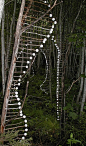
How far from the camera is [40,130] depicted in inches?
126

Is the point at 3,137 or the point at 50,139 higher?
the point at 3,137

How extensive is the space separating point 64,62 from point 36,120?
1.71 m

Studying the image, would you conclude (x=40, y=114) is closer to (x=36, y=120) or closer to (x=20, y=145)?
(x=36, y=120)

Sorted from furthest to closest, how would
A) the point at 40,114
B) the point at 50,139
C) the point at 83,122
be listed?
the point at 40,114 < the point at 83,122 < the point at 50,139

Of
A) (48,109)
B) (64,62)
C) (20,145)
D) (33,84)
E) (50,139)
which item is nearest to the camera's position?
(20,145)

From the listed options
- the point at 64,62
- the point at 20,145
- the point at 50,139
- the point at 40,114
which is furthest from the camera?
the point at 40,114

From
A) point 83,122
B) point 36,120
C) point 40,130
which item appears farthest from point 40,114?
point 83,122

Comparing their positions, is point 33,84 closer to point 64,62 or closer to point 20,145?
point 64,62

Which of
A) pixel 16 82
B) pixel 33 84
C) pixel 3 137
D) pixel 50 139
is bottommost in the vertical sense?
pixel 50 139

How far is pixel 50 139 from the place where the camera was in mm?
3021

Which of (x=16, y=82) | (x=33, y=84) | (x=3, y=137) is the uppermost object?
(x=16, y=82)

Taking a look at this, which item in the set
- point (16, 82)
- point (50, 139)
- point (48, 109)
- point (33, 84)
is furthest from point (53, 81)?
point (16, 82)

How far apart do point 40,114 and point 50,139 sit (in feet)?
2.80

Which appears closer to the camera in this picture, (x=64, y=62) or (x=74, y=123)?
(x=64, y=62)
